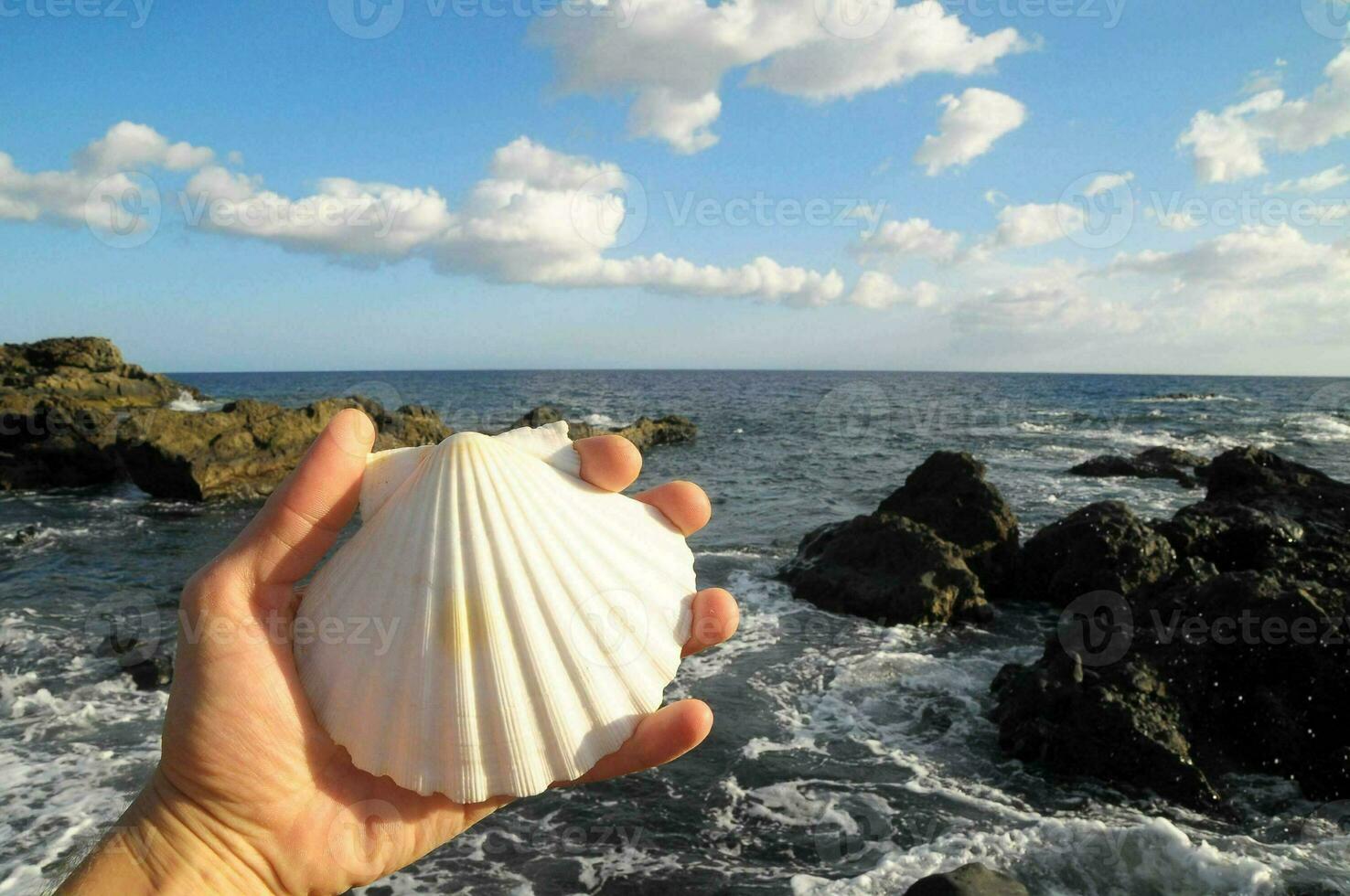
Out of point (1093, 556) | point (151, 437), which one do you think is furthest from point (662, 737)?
point (151, 437)

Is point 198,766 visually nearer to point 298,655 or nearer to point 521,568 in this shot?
point 298,655

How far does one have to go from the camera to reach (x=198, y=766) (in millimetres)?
2473

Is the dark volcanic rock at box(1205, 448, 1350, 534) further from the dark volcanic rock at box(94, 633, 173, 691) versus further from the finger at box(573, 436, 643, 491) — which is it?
the dark volcanic rock at box(94, 633, 173, 691)

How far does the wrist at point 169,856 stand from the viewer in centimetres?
229

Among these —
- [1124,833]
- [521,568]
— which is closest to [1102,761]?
[1124,833]

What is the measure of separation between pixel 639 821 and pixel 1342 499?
15.0 metres

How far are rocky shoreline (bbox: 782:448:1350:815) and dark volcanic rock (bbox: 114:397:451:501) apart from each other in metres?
15.8

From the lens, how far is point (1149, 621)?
27.0 ft

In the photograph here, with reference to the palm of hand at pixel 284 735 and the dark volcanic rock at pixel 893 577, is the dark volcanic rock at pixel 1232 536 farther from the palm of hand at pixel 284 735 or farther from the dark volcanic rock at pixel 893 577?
the palm of hand at pixel 284 735

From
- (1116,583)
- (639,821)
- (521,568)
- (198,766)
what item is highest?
(521,568)

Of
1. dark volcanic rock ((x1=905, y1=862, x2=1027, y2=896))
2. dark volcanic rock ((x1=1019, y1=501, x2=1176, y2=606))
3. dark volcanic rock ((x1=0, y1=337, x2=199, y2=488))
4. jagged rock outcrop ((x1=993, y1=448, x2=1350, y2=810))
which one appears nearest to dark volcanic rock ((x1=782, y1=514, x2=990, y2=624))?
dark volcanic rock ((x1=1019, y1=501, x2=1176, y2=606))

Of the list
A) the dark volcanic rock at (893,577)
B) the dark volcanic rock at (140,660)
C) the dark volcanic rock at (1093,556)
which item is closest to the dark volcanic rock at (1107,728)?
the dark volcanic rock at (893,577)

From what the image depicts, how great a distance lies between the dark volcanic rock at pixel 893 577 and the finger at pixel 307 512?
9.44 meters

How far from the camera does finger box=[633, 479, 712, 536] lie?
129 inches
